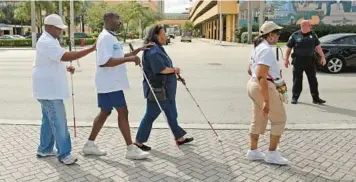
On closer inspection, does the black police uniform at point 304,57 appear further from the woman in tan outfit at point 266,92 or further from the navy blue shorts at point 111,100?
the navy blue shorts at point 111,100

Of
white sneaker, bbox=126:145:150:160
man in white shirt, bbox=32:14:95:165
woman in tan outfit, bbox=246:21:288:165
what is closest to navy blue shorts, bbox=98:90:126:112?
man in white shirt, bbox=32:14:95:165

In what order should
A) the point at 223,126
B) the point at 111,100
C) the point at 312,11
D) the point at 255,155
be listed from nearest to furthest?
the point at 111,100
the point at 255,155
the point at 223,126
the point at 312,11

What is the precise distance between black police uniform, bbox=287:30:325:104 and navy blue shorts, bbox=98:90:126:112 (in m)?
4.68

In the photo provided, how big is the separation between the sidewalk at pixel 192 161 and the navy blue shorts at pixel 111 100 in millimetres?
655

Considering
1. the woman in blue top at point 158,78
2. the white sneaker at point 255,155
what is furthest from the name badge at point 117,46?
the white sneaker at point 255,155

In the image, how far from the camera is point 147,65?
15.5 ft

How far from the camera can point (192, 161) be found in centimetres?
450

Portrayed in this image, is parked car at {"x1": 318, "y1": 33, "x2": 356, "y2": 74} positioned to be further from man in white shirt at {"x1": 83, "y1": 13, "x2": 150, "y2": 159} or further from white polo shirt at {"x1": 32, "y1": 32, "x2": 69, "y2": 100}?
white polo shirt at {"x1": 32, "y1": 32, "x2": 69, "y2": 100}

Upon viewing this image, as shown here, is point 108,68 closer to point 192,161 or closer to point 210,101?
point 192,161

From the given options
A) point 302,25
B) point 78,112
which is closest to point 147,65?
point 78,112

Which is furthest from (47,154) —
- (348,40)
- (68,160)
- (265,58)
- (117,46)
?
(348,40)

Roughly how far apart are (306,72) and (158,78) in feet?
14.1

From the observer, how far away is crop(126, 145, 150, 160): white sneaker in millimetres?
4539

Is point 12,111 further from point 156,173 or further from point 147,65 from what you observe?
point 156,173
